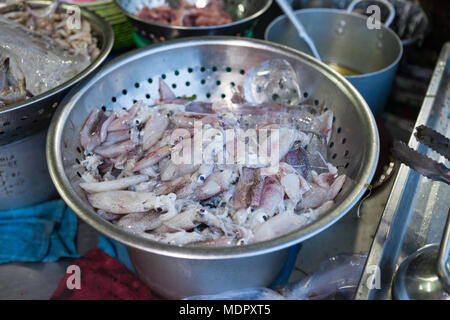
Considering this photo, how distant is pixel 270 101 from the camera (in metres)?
1.82

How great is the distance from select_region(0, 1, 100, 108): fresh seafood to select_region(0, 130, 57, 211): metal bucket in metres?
0.24

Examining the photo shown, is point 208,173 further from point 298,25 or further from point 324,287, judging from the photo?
point 298,25

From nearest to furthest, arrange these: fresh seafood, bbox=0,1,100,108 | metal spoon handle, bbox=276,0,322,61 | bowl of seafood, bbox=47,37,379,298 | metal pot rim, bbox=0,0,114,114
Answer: bowl of seafood, bbox=47,37,379,298 → metal pot rim, bbox=0,0,114,114 → fresh seafood, bbox=0,1,100,108 → metal spoon handle, bbox=276,0,322,61

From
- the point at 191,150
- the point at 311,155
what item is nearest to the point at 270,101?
the point at 311,155

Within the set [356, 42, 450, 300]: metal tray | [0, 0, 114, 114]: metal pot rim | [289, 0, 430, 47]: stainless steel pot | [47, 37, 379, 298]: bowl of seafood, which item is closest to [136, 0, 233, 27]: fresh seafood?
[0, 0, 114, 114]: metal pot rim

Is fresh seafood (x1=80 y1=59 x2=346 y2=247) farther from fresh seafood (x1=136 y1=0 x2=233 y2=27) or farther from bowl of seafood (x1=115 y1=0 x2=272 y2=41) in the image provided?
fresh seafood (x1=136 y1=0 x2=233 y2=27)

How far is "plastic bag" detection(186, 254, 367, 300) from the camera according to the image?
138 centimetres

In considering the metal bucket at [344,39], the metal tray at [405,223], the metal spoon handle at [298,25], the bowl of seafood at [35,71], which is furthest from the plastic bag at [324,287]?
the metal spoon handle at [298,25]

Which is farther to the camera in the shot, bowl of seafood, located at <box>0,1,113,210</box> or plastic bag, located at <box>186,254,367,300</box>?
bowl of seafood, located at <box>0,1,113,210</box>

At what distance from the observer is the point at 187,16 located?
2.36 m

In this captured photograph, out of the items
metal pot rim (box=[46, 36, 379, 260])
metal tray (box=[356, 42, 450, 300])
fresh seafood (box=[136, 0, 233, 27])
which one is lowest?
metal tray (box=[356, 42, 450, 300])

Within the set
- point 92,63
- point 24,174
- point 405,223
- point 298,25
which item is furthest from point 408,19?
point 24,174

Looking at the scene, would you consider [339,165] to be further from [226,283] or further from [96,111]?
[96,111]
